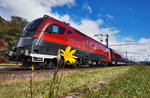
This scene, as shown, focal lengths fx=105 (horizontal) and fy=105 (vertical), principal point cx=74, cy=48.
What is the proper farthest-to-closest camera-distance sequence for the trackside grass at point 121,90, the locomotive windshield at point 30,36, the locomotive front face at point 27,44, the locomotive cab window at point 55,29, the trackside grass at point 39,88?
the locomotive cab window at point 55,29, the locomotive windshield at point 30,36, the locomotive front face at point 27,44, the trackside grass at point 39,88, the trackside grass at point 121,90

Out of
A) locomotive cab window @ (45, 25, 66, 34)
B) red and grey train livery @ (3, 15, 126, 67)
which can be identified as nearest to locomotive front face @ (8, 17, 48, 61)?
red and grey train livery @ (3, 15, 126, 67)

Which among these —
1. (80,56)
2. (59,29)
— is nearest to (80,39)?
(80,56)

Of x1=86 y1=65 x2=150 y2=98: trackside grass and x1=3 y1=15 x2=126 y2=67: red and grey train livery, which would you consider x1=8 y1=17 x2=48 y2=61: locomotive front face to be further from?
x1=86 y1=65 x2=150 y2=98: trackside grass

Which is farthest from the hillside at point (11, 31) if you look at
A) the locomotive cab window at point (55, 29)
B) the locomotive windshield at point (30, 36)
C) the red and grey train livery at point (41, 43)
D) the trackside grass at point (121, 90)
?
the trackside grass at point (121, 90)

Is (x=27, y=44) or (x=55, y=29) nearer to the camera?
(x=27, y=44)

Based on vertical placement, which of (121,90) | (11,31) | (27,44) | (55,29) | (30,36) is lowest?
(121,90)

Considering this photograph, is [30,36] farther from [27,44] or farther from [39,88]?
[39,88]

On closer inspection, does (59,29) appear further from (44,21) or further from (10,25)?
(10,25)

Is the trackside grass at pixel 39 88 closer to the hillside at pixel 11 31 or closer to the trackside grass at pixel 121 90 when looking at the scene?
the trackside grass at pixel 121 90

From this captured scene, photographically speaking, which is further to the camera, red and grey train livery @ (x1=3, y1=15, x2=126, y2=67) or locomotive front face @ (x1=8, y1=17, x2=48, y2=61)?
red and grey train livery @ (x1=3, y1=15, x2=126, y2=67)

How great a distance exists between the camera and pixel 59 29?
6875 millimetres

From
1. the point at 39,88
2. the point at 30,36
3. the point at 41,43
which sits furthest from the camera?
the point at 30,36

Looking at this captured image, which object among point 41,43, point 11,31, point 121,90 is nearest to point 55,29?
point 41,43

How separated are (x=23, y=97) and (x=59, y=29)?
5.56 m
